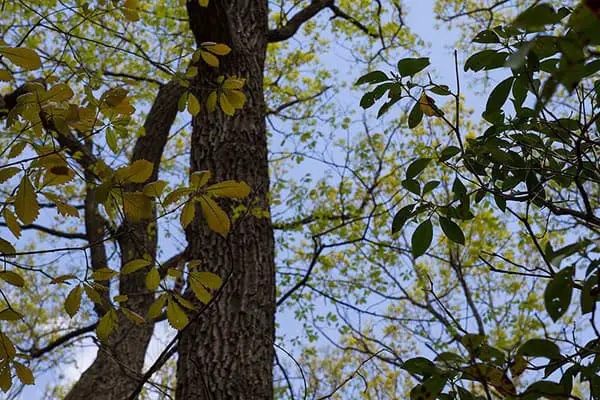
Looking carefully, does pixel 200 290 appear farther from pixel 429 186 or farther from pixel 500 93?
pixel 500 93

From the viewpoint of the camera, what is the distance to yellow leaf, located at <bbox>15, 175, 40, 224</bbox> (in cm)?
105

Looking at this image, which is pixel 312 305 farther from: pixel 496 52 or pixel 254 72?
pixel 496 52

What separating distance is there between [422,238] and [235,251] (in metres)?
1.68

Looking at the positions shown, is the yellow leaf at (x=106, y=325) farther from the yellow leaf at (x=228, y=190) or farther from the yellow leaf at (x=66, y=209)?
the yellow leaf at (x=228, y=190)

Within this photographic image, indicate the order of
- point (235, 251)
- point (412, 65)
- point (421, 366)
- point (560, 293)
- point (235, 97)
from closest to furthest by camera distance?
point (560, 293) < point (421, 366) < point (412, 65) < point (235, 97) < point (235, 251)

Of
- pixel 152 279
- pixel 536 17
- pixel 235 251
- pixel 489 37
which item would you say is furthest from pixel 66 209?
pixel 235 251

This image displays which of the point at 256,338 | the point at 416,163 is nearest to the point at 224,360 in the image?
the point at 256,338

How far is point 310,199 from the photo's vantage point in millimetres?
6285

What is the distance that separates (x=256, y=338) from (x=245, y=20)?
2.05m

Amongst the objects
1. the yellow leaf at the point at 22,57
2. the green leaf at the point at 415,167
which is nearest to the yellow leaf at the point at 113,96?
the yellow leaf at the point at 22,57

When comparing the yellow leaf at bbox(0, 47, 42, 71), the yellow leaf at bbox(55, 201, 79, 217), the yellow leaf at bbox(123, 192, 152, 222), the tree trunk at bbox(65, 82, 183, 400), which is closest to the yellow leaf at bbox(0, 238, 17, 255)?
the yellow leaf at bbox(55, 201, 79, 217)

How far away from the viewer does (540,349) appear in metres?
0.60

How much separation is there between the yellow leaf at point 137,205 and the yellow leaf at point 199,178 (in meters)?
0.12

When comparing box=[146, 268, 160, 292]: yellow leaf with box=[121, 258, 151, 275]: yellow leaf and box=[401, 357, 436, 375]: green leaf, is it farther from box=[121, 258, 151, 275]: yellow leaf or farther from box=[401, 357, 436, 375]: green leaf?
box=[401, 357, 436, 375]: green leaf
